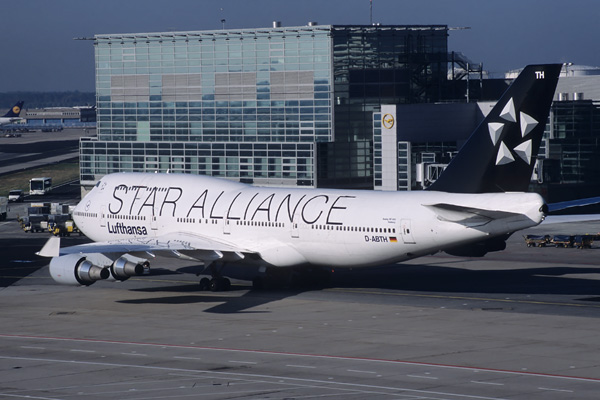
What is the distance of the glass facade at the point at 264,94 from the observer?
369 ft

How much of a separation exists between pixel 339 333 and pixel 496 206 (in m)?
11.1

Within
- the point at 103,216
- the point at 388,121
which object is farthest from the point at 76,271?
the point at 388,121

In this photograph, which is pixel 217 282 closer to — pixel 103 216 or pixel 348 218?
pixel 348 218

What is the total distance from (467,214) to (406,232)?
391 cm

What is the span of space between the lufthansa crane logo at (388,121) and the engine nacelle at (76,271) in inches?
1973

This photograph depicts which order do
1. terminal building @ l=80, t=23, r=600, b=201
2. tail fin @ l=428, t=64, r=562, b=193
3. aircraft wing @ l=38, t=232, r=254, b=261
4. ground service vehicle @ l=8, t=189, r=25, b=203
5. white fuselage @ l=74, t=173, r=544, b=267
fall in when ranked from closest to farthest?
white fuselage @ l=74, t=173, r=544, b=267 → tail fin @ l=428, t=64, r=562, b=193 → aircraft wing @ l=38, t=232, r=254, b=261 → terminal building @ l=80, t=23, r=600, b=201 → ground service vehicle @ l=8, t=189, r=25, b=203

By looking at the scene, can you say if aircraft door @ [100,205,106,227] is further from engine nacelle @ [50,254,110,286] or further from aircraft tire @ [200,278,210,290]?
engine nacelle @ [50,254,110,286]

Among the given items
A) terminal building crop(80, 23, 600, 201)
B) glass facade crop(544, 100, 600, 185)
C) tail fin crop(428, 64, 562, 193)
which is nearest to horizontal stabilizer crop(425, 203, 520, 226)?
tail fin crop(428, 64, 562, 193)

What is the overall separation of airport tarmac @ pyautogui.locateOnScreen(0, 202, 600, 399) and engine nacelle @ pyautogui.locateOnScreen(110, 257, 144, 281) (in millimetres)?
1698

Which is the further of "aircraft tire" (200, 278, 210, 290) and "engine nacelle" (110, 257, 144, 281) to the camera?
"aircraft tire" (200, 278, 210, 290)

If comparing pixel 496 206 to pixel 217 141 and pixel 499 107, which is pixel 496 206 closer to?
pixel 499 107

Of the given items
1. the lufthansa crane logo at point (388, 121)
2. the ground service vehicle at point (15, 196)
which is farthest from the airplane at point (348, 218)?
the ground service vehicle at point (15, 196)

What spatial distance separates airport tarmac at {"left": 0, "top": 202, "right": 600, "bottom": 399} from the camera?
3653 centimetres

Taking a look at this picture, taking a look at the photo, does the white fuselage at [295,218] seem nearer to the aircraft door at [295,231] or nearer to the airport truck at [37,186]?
the aircraft door at [295,231]
